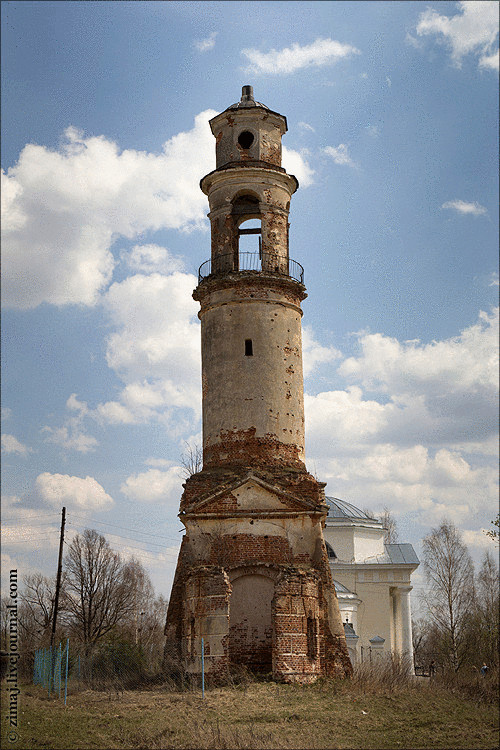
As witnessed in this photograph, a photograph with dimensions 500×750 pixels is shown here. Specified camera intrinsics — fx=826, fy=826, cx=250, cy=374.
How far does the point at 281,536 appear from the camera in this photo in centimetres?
2077

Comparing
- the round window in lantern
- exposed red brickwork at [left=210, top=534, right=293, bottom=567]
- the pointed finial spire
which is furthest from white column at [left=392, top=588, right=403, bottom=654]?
the pointed finial spire

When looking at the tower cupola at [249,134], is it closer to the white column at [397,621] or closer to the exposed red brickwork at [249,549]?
the exposed red brickwork at [249,549]

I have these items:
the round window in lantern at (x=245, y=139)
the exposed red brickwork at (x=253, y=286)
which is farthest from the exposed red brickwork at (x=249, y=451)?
the round window in lantern at (x=245, y=139)

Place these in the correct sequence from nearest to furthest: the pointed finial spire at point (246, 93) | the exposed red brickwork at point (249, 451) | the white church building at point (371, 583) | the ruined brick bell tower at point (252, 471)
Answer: the ruined brick bell tower at point (252, 471)
the exposed red brickwork at point (249, 451)
the pointed finial spire at point (246, 93)
the white church building at point (371, 583)

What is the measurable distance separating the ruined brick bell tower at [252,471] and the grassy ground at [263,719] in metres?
1.42

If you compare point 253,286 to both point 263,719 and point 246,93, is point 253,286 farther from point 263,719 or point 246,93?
point 263,719

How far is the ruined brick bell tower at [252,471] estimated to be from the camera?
19562mm

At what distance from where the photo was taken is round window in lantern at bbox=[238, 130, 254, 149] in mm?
24375

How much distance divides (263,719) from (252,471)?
290 inches

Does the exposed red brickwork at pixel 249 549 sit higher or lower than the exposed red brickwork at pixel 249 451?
lower

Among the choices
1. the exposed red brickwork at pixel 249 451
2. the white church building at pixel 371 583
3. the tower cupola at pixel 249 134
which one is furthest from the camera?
the white church building at pixel 371 583

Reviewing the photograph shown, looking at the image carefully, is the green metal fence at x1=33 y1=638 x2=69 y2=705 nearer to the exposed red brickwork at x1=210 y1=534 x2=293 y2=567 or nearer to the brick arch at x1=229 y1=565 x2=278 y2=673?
the brick arch at x1=229 y1=565 x2=278 y2=673

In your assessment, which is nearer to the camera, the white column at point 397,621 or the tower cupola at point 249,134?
the tower cupola at point 249,134

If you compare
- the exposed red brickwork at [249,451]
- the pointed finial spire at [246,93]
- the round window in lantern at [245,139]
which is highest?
the pointed finial spire at [246,93]
